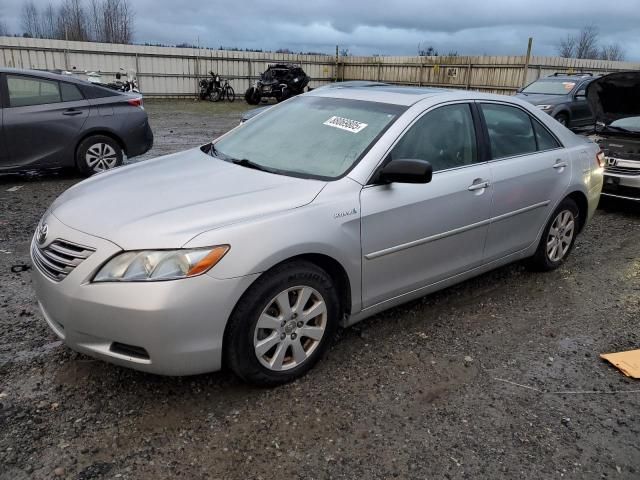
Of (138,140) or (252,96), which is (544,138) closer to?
(138,140)

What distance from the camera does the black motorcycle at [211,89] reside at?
2331 centimetres

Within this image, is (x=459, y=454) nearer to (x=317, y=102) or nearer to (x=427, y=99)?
(x=427, y=99)

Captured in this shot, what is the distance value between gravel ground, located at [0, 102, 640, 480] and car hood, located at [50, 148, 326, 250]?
891 mm

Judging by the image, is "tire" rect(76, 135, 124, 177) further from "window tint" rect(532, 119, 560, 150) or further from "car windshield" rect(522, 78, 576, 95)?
"car windshield" rect(522, 78, 576, 95)

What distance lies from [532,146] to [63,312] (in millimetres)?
3587

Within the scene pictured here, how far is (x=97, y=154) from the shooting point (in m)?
7.86

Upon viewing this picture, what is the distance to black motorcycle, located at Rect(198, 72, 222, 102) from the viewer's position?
23312mm

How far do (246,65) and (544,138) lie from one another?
22479mm

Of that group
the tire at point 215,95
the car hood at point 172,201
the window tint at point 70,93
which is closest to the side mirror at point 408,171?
the car hood at point 172,201

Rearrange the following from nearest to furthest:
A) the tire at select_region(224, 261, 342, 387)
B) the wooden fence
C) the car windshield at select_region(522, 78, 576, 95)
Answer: the tire at select_region(224, 261, 342, 387), the car windshield at select_region(522, 78, 576, 95), the wooden fence

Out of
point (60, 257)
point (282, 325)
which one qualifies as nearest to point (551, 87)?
point (282, 325)

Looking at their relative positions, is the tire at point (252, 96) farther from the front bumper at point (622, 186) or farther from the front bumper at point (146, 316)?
the front bumper at point (146, 316)

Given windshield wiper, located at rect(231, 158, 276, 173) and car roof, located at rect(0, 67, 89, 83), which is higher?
car roof, located at rect(0, 67, 89, 83)

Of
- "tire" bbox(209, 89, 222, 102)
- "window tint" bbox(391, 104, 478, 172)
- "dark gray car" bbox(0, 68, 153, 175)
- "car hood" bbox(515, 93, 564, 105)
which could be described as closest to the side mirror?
"window tint" bbox(391, 104, 478, 172)
